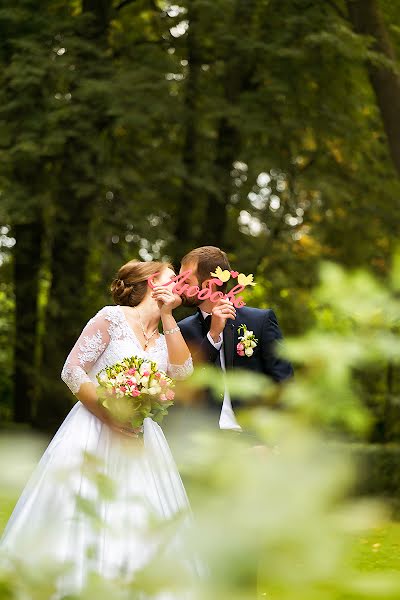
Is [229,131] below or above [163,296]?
below

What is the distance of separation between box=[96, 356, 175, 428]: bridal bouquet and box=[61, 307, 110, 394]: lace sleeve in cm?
21

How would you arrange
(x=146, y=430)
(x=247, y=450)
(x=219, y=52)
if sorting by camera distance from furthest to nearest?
(x=219, y=52)
(x=146, y=430)
(x=247, y=450)

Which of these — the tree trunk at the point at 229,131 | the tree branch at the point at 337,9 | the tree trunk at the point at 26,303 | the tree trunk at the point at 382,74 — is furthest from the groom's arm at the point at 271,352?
the tree trunk at the point at 26,303

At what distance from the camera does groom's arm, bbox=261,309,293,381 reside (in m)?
4.49

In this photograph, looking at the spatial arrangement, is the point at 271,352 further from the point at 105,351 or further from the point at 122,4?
the point at 122,4

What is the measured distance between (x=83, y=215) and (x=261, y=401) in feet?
42.0

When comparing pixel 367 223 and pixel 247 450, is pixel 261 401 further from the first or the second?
pixel 367 223

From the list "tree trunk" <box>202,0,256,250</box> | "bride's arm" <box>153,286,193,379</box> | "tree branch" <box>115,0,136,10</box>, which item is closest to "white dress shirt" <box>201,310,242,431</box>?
"bride's arm" <box>153,286,193,379</box>

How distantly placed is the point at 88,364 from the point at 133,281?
50 centimetres

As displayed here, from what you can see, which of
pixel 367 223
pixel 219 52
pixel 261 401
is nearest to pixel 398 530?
pixel 367 223

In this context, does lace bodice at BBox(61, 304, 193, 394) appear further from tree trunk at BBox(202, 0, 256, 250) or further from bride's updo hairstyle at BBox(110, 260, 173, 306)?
tree trunk at BBox(202, 0, 256, 250)

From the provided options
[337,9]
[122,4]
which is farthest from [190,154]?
[337,9]

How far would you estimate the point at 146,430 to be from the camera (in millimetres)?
5164

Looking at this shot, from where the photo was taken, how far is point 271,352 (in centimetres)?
462
